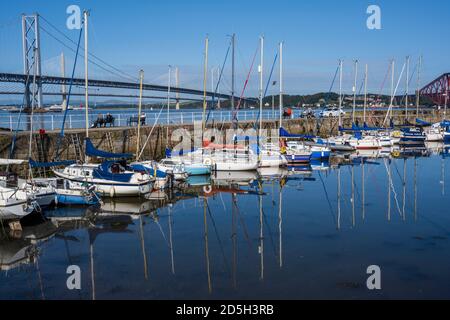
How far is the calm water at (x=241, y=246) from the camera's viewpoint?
9.10 meters

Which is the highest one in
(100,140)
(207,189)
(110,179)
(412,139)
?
(100,140)

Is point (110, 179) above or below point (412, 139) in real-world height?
below

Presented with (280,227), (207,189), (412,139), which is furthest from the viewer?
(412,139)

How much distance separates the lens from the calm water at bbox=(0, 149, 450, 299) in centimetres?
910

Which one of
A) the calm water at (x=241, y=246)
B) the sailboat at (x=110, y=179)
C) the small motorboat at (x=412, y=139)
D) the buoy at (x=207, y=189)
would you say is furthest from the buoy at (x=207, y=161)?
the small motorboat at (x=412, y=139)

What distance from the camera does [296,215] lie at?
49.5 ft

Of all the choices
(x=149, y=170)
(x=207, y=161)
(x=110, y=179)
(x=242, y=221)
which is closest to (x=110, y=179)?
(x=110, y=179)

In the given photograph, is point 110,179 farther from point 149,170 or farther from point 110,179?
point 149,170

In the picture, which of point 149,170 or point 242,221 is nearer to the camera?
point 242,221

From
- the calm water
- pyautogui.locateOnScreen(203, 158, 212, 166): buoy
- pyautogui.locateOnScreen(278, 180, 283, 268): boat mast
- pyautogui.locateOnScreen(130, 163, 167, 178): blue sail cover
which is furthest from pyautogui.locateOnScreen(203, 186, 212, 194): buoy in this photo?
pyautogui.locateOnScreen(203, 158, 212, 166): buoy

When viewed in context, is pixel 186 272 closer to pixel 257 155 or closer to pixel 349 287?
pixel 349 287

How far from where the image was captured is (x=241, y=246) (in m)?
11.7

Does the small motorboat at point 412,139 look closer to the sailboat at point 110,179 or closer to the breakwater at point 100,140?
the breakwater at point 100,140
